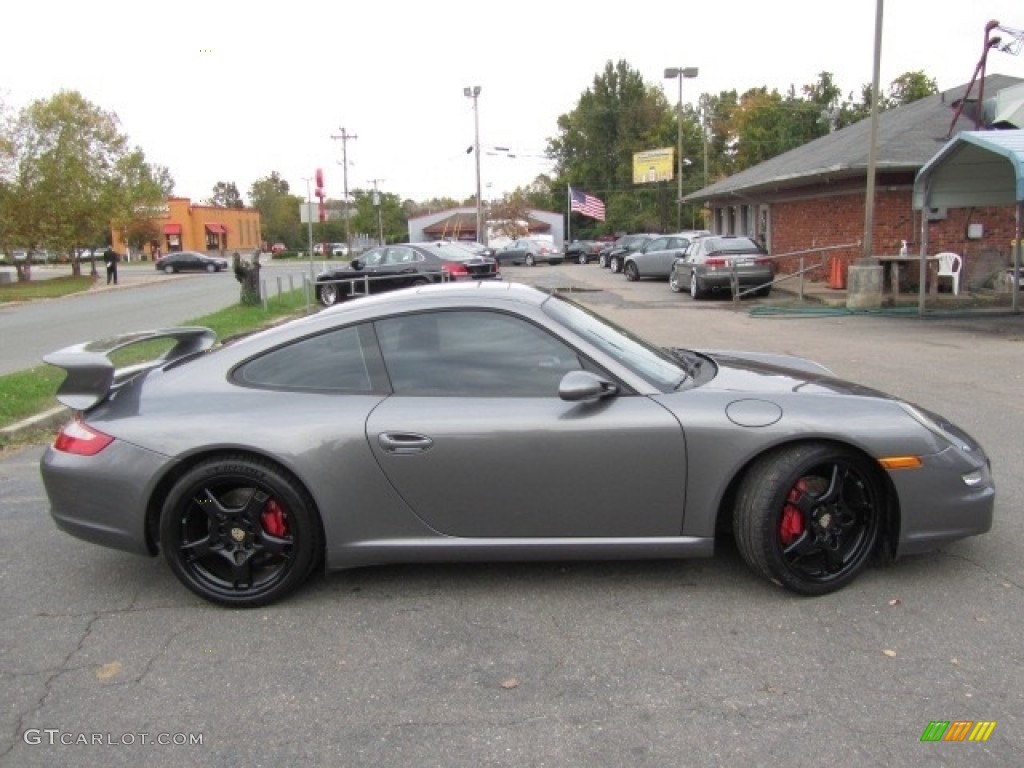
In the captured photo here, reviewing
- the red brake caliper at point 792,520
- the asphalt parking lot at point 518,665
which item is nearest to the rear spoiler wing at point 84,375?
the asphalt parking lot at point 518,665

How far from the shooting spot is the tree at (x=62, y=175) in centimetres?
3384

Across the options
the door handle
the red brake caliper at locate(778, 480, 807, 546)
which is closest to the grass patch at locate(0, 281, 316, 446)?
the door handle

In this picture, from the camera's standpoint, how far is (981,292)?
19438 millimetres

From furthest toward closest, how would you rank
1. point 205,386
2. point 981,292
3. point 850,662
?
point 981,292 → point 205,386 → point 850,662

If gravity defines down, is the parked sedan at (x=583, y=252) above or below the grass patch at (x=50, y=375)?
above

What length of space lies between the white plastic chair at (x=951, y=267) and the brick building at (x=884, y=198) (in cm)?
109

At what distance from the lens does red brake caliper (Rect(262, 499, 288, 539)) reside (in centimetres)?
366

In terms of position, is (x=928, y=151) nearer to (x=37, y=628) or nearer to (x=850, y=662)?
(x=850, y=662)

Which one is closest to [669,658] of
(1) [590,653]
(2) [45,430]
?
(1) [590,653]

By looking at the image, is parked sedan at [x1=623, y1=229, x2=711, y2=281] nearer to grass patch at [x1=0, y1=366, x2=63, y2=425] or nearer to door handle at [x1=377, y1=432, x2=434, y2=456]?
grass patch at [x1=0, y1=366, x2=63, y2=425]

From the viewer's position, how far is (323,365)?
382 cm

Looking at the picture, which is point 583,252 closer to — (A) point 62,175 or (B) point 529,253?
(B) point 529,253

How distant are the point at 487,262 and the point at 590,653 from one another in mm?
16808

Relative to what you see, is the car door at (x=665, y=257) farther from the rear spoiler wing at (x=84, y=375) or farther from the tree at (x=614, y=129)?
the tree at (x=614, y=129)
